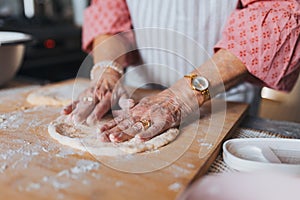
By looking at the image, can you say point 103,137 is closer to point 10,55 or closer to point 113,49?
point 113,49

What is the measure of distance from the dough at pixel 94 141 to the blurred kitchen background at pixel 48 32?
96 cm

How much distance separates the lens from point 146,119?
741 mm

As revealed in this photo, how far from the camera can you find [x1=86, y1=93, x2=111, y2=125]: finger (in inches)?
32.3

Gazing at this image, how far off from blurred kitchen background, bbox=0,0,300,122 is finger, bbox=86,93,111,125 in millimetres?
773

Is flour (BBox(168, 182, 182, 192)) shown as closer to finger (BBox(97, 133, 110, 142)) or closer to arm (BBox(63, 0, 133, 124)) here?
finger (BBox(97, 133, 110, 142))

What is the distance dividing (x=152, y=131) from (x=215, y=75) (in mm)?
203

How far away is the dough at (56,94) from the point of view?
3.12 ft

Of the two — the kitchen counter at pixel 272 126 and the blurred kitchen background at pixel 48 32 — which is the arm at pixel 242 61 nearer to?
the kitchen counter at pixel 272 126

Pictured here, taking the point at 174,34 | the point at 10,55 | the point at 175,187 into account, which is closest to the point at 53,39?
the point at 10,55

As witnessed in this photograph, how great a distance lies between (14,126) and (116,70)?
0.30 meters

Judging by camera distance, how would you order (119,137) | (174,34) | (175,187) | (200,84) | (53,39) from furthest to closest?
(53,39) < (174,34) < (200,84) < (119,137) < (175,187)

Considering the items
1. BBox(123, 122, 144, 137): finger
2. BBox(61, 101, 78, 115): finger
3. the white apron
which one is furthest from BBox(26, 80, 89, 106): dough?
BBox(123, 122, 144, 137): finger

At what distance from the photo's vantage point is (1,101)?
3.22 feet

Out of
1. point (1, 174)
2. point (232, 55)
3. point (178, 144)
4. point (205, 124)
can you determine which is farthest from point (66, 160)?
point (232, 55)
